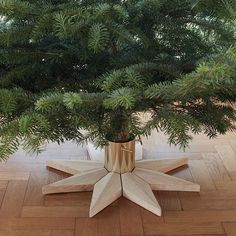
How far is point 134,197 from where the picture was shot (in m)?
1.13

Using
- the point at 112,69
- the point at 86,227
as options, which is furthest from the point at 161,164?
the point at 112,69

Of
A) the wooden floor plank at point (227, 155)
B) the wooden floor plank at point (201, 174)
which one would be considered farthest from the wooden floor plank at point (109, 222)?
the wooden floor plank at point (227, 155)

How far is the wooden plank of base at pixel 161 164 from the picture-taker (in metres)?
1.29

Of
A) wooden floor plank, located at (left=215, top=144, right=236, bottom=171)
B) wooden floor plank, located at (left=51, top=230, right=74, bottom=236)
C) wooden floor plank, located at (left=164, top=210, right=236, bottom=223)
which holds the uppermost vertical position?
wooden floor plank, located at (left=51, top=230, right=74, bottom=236)

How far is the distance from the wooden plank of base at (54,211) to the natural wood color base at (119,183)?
49mm

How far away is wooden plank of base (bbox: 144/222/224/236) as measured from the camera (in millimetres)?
1038

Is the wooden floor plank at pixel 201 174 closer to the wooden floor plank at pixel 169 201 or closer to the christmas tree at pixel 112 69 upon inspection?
the wooden floor plank at pixel 169 201

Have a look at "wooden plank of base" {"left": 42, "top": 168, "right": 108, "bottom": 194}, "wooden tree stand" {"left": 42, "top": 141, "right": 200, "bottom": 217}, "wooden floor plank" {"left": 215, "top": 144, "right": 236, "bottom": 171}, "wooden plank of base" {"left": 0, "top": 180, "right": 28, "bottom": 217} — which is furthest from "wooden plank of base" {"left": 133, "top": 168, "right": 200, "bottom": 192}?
"wooden plank of base" {"left": 0, "top": 180, "right": 28, "bottom": 217}

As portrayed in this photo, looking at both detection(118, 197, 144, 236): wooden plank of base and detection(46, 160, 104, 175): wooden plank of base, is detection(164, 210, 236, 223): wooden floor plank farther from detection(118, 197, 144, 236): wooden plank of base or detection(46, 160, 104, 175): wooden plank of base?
detection(46, 160, 104, 175): wooden plank of base

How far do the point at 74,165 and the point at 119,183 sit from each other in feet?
0.71

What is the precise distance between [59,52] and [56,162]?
0.66 metres

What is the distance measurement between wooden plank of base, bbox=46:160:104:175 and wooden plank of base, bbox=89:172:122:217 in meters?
0.11

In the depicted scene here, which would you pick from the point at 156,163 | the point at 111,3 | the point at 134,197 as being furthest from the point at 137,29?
the point at 156,163

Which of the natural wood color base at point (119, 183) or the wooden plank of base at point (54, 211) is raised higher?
the natural wood color base at point (119, 183)
